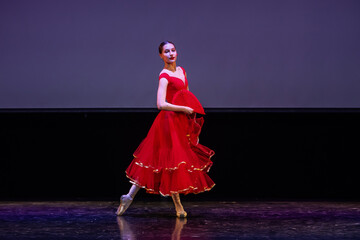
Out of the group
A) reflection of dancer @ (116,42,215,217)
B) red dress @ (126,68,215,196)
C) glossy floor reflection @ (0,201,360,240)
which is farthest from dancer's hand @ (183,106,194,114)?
glossy floor reflection @ (0,201,360,240)

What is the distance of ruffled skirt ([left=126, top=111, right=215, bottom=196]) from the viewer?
3.20 m

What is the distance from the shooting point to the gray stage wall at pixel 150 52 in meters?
4.20

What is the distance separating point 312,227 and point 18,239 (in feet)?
5.20

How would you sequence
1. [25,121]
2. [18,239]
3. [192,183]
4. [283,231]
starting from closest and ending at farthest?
[18,239] < [283,231] < [192,183] < [25,121]

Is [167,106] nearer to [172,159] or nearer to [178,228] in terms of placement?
[172,159]

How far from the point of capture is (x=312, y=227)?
9.75 ft

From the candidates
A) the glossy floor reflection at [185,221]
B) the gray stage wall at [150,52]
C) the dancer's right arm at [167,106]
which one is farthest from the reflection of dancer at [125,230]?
the gray stage wall at [150,52]

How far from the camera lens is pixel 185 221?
3.21 metres

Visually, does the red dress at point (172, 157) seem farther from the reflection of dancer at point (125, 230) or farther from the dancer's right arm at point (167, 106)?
the reflection of dancer at point (125, 230)

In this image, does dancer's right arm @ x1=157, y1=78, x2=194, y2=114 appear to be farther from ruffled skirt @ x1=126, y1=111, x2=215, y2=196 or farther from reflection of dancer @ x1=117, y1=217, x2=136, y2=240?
reflection of dancer @ x1=117, y1=217, x2=136, y2=240

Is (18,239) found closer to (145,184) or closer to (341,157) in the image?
(145,184)

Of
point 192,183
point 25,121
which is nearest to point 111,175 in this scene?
point 25,121

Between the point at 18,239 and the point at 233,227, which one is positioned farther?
the point at 233,227

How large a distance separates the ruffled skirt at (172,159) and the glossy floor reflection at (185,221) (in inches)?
8.7
